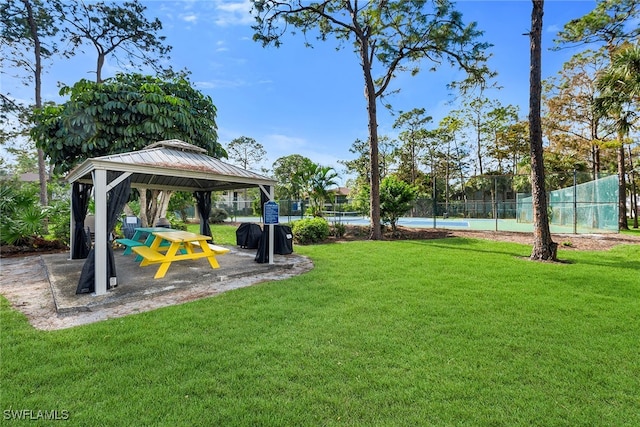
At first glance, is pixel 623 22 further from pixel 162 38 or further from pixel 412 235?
pixel 162 38

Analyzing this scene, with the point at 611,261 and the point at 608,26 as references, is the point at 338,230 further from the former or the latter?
the point at 608,26

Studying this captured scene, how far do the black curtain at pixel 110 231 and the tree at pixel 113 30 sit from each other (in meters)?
11.4

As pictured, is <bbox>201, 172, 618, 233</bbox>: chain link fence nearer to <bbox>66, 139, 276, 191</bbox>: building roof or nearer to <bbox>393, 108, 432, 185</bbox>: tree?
<bbox>393, 108, 432, 185</bbox>: tree

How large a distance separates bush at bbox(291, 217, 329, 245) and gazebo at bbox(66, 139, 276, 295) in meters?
3.15

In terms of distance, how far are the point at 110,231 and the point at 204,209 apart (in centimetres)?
469

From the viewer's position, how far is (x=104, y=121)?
8578 millimetres

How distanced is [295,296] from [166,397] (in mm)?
2403

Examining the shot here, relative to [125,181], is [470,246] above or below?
below

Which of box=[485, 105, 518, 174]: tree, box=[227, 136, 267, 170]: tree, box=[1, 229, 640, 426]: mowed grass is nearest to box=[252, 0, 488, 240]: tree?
box=[1, 229, 640, 426]: mowed grass

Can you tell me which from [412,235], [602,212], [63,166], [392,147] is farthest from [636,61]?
[392,147]

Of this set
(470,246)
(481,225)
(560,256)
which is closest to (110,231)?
(470,246)

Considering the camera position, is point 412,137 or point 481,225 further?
point 412,137

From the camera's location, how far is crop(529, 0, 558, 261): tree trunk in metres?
6.80

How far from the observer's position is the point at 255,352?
270 centimetres
